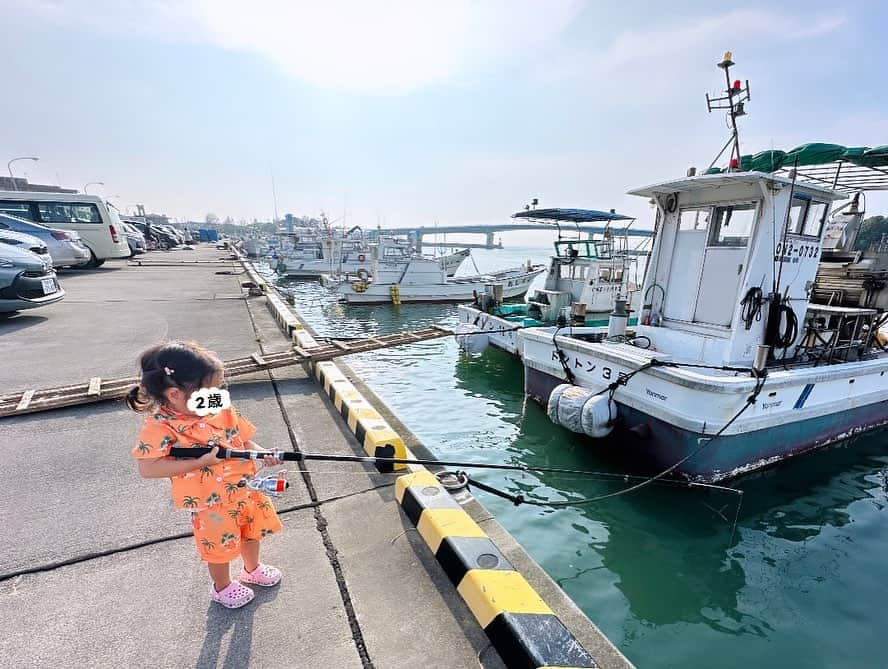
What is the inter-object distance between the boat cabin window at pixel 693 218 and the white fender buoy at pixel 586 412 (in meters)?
3.22

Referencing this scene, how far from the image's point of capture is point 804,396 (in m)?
5.24

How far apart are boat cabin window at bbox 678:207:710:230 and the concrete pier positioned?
18.2 ft

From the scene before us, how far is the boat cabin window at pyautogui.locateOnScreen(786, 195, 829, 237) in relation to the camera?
569 centimetres

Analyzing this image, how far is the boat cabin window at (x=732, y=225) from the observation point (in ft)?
18.9

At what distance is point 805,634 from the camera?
3246mm

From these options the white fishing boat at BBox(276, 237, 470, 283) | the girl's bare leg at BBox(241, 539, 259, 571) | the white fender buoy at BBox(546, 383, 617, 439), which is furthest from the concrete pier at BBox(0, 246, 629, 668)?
the white fishing boat at BBox(276, 237, 470, 283)

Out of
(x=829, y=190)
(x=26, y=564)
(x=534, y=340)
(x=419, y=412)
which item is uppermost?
(x=829, y=190)

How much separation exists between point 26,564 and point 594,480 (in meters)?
5.28

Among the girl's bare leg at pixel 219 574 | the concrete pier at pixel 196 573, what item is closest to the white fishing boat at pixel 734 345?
the concrete pier at pixel 196 573

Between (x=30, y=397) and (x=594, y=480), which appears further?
(x=594, y=480)

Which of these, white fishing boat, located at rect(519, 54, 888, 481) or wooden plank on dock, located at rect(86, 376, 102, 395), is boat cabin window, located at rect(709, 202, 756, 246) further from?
wooden plank on dock, located at rect(86, 376, 102, 395)

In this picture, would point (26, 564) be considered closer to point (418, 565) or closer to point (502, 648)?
point (418, 565)

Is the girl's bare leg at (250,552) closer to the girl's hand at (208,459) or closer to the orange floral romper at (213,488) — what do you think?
the orange floral romper at (213,488)

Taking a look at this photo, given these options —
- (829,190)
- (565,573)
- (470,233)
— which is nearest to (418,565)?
(565,573)
